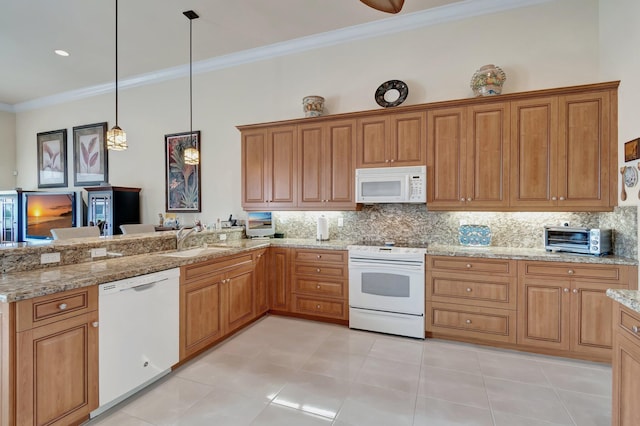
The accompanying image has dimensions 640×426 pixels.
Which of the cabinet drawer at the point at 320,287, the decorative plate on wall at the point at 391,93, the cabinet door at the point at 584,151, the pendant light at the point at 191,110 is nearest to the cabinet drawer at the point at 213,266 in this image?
the cabinet drawer at the point at 320,287

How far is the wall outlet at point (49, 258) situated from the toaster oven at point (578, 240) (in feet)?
13.9

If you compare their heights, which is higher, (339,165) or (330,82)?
(330,82)

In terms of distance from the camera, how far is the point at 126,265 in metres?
2.30

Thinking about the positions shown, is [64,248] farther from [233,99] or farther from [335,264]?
[233,99]

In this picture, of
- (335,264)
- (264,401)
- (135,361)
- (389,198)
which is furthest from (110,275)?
(389,198)

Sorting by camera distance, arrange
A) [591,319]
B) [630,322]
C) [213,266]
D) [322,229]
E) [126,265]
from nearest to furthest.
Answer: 1. [630,322]
2. [126,265]
3. [591,319]
4. [213,266]
5. [322,229]

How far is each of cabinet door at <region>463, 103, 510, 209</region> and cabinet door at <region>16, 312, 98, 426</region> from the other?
11.1ft

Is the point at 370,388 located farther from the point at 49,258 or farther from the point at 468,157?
the point at 49,258

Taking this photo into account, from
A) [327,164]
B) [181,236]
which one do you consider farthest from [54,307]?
[327,164]

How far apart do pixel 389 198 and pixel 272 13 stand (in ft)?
8.26

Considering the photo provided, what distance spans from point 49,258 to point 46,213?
4.77m

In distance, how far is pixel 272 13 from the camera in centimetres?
349

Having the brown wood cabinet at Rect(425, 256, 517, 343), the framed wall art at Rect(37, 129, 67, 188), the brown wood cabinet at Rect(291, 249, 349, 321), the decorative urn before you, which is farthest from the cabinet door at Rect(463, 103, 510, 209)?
the framed wall art at Rect(37, 129, 67, 188)

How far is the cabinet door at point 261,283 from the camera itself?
3.65m
